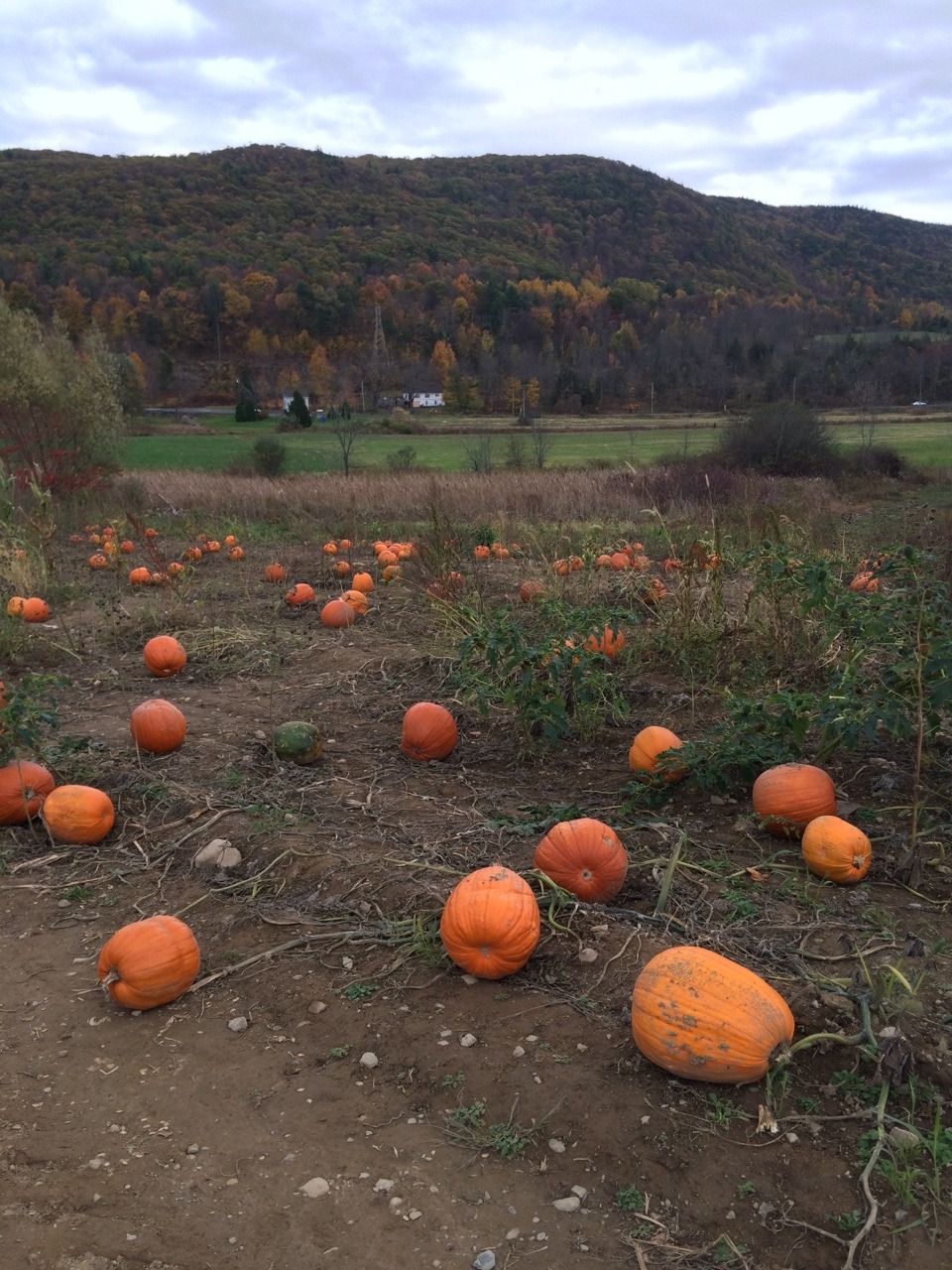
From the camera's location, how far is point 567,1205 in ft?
6.82

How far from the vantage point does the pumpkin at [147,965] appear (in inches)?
113

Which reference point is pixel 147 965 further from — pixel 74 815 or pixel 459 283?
pixel 459 283

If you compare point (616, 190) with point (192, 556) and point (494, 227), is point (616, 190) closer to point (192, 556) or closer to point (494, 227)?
point (494, 227)

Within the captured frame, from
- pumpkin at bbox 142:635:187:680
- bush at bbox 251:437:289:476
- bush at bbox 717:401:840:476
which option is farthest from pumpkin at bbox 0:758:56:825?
bush at bbox 717:401:840:476

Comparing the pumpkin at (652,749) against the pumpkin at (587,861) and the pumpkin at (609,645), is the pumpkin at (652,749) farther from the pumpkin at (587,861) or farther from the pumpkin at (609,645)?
the pumpkin at (609,645)

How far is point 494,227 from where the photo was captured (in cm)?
9956

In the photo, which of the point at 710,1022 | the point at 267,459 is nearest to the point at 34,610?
the point at 710,1022

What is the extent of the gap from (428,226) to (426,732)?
101 m

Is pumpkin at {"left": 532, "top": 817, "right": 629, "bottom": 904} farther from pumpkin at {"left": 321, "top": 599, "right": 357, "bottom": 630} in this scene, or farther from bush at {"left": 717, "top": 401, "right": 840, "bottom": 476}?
bush at {"left": 717, "top": 401, "right": 840, "bottom": 476}

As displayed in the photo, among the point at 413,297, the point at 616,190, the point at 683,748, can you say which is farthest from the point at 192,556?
the point at 616,190

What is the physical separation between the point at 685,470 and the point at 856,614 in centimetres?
1723

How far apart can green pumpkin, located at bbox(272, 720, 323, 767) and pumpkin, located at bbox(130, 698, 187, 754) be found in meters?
0.57

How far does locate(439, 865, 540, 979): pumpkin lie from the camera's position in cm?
280

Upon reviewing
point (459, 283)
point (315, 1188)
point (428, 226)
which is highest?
point (428, 226)
